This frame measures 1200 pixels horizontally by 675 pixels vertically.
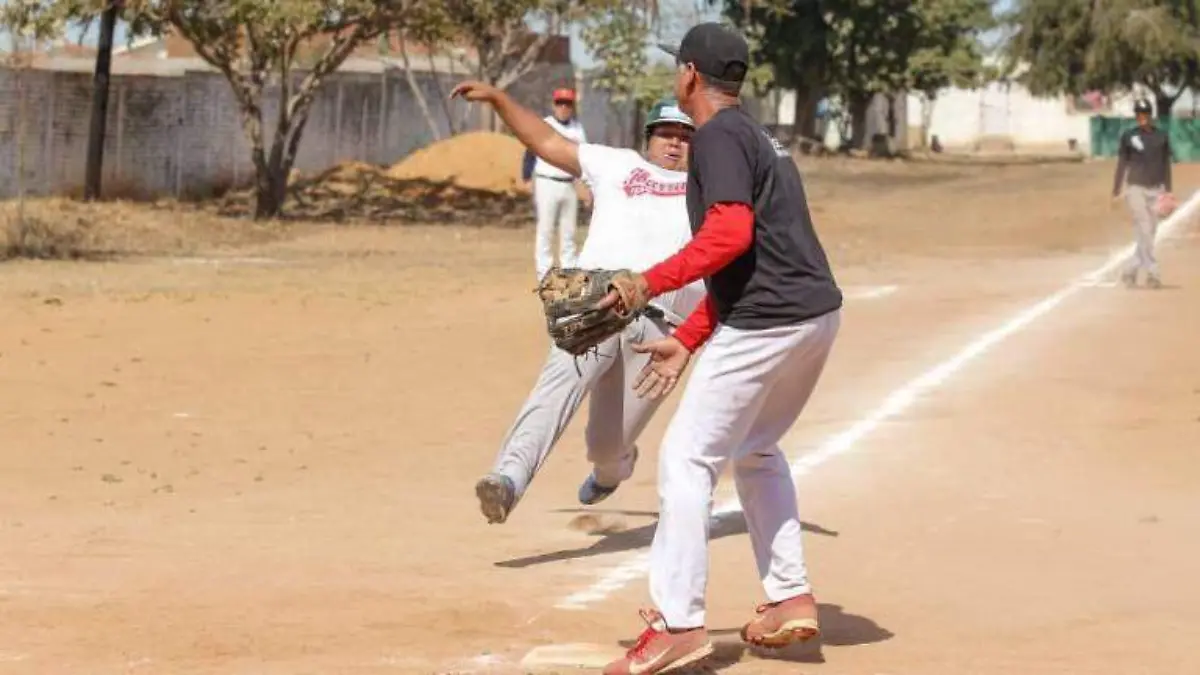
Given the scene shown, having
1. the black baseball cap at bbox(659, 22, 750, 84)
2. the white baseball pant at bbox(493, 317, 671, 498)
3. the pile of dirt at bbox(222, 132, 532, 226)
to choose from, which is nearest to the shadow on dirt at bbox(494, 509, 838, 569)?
the white baseball pant at bbox(493, 317, 671, 498)

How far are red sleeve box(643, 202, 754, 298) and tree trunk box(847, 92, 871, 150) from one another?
6472 centimetres

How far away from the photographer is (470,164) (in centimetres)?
4244

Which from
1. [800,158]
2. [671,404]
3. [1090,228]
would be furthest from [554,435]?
[800,158]

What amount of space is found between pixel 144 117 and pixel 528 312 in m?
18.6

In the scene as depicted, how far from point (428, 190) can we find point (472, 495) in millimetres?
29742

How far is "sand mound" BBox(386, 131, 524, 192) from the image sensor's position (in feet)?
136

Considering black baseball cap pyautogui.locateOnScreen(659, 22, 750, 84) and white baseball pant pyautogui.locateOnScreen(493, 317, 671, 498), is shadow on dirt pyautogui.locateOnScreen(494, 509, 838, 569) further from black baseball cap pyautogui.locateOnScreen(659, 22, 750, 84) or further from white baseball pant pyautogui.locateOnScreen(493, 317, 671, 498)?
black baseball cap pyautogui.locateOnScreen(659, 22, 750, 84)

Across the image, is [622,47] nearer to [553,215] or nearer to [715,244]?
[553,215]

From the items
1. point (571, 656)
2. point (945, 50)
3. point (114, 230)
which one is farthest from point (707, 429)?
point (945, 50)

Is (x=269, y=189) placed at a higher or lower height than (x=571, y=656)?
higher

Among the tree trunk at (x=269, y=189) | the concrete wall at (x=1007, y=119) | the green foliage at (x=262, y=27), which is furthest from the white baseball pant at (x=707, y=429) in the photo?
the concrete wall at (x=1007, y=119)

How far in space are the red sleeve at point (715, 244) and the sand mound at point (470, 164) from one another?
34.4 metres

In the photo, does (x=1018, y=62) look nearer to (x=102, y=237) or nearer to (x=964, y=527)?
(x=102, y=237)

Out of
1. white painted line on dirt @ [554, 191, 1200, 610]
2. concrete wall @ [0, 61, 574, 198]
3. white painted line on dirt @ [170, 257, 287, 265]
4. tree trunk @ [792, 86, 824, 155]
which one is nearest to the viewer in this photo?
white painted line on dirt @ [554, 191, 1200, 610]
